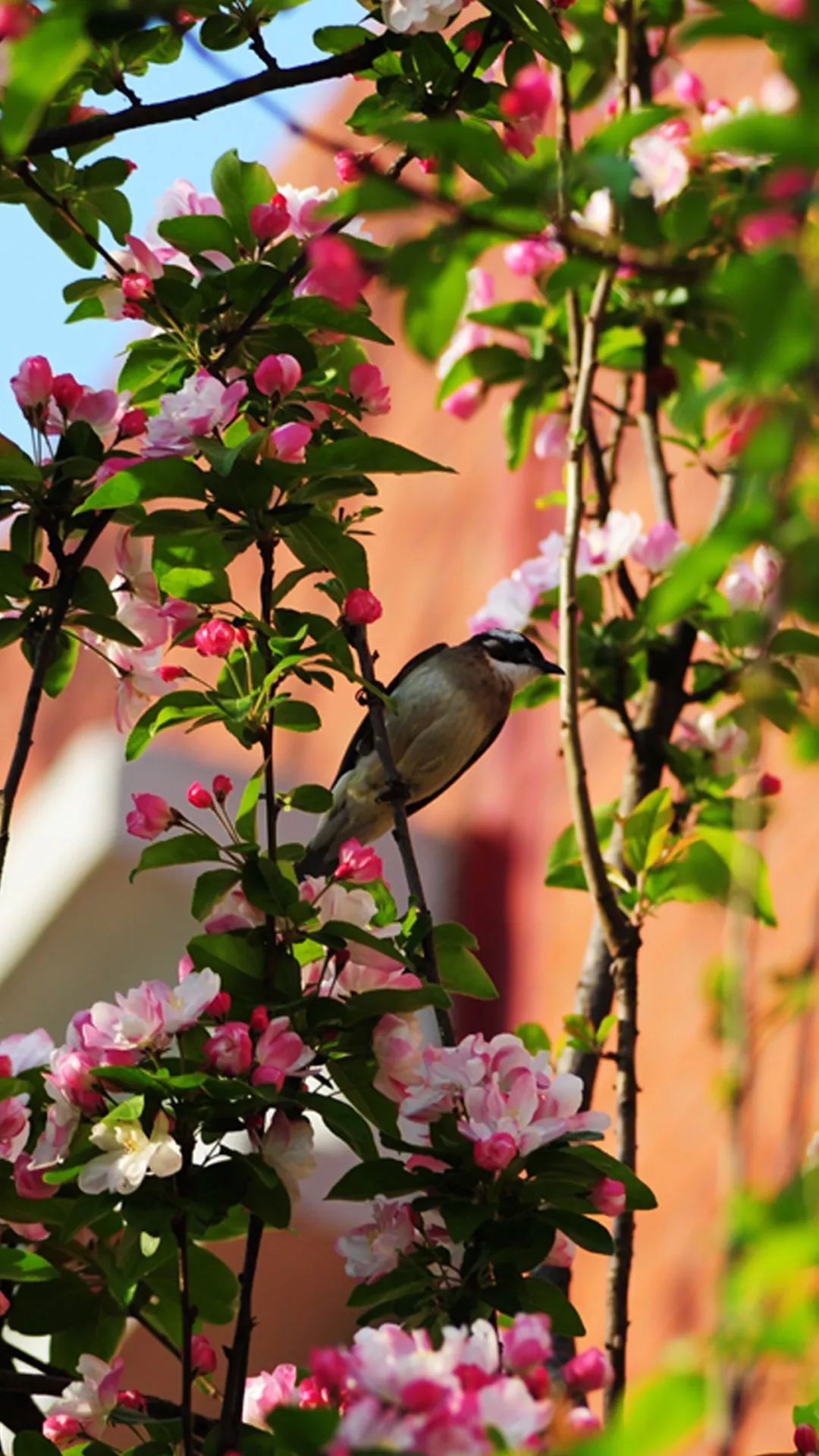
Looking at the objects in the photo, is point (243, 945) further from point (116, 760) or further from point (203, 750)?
point (203, 750)

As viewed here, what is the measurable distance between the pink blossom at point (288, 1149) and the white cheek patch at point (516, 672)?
255 cm

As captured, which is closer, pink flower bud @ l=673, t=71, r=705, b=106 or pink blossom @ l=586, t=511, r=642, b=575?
pink blossom @ l=586, t=511, r=642, b=575

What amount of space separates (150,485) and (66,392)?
1.01ft

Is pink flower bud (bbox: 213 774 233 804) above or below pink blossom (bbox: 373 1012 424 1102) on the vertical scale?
above

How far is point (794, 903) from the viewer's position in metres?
3.49

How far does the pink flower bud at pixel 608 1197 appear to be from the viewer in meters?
1.78

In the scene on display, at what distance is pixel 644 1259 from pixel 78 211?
229cm

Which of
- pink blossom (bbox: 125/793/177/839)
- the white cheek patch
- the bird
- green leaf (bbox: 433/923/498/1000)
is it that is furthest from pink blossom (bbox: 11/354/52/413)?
the white cheek patch

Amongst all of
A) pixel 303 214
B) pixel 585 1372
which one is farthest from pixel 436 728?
pixel 585 1372

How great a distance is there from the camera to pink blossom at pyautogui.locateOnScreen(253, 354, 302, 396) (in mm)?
2021

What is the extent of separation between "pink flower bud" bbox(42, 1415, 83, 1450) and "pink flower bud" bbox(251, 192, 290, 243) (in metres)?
1.28

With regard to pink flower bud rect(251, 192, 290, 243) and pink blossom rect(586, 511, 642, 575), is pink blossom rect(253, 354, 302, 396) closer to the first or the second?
pink flower bud rect(251, 192, 290, 243)

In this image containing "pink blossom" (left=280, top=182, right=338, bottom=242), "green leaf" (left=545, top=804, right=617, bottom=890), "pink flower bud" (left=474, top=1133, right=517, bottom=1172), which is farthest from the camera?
"green leaf" (left=545, top=804, right=617, bottom=890)

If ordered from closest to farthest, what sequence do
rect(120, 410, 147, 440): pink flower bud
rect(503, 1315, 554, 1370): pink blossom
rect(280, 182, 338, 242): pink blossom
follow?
rect(503, 1315, 554, 1370): pink blossom → rect(120, 410, 147, 440): pink flower bud → rect(280, 182, 338, 242): pink blossom
